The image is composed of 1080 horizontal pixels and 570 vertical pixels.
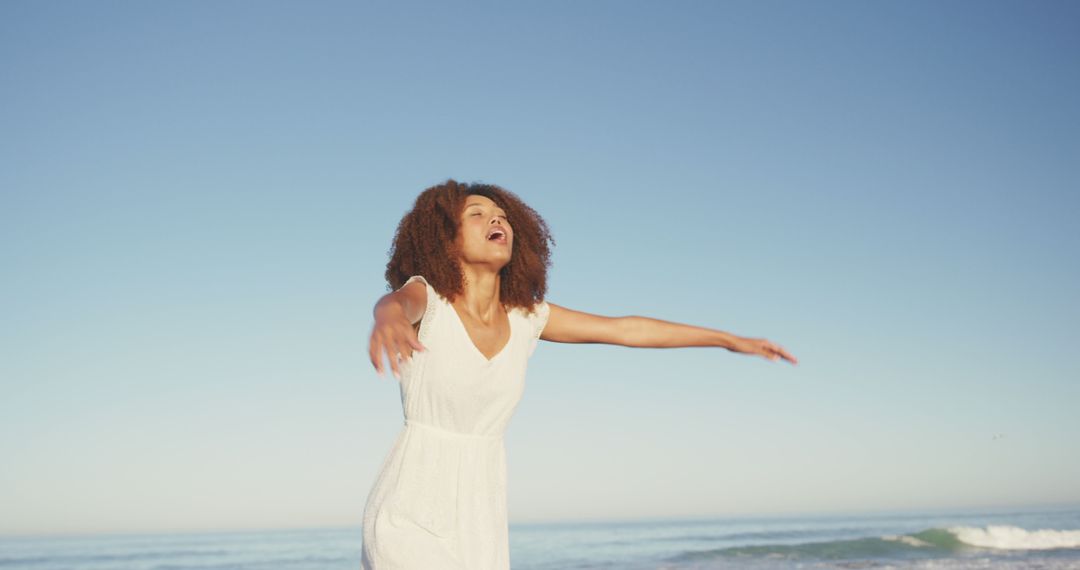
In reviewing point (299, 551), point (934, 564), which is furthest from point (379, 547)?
point (299, 551)

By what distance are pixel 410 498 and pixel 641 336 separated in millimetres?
1274

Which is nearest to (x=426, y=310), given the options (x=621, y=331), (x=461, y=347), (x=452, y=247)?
(x=461, y=347)

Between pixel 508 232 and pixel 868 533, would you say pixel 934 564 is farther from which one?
pixel 508 232

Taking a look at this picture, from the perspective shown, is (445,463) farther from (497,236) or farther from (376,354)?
(497,236)

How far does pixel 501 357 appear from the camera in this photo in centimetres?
345

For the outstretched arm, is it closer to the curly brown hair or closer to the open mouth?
the curly brown hair

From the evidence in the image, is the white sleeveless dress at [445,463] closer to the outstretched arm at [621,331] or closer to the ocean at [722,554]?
the outstretched arm at [621,331]

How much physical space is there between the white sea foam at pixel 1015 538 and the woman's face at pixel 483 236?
2085 cm

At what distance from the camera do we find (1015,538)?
23625 mm

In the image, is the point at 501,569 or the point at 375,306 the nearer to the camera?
the point at 375,306

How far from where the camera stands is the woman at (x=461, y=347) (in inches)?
121

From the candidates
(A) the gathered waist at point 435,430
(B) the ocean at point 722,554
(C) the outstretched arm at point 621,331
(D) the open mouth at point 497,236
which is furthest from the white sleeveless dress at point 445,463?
(B) the ocean at point 722,554

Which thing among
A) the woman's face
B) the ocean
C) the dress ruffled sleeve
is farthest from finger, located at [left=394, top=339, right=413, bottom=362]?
the ocean

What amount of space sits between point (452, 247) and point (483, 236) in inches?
5.2
